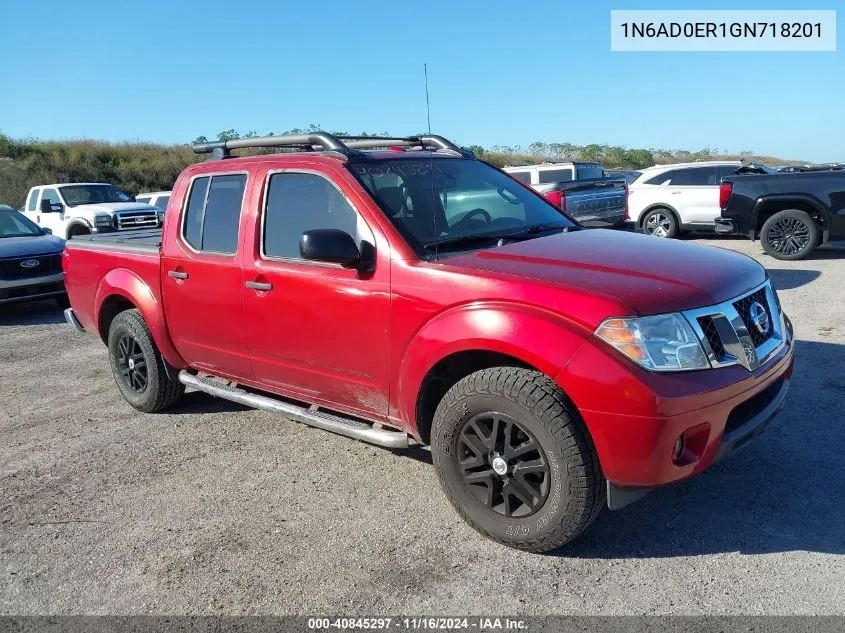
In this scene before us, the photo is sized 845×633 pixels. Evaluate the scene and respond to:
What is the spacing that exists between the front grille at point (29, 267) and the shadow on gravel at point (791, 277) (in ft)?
32.2

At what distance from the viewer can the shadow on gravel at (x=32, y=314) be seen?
995 cm

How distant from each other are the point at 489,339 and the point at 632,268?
0.76 m

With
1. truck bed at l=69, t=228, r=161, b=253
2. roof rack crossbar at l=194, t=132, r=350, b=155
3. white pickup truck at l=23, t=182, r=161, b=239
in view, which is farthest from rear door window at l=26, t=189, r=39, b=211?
roof rack crossbar at l=194, t=132, r=350, b=155

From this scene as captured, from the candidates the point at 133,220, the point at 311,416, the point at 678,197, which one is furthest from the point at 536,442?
the point at 133,220

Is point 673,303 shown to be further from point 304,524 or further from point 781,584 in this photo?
point 304,524

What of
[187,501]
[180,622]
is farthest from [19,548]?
[180,622]

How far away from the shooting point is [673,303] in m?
3.04

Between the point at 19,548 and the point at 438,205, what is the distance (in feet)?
9.21

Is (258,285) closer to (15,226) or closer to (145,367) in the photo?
(145,367)

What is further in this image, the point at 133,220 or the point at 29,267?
the point at 133,220

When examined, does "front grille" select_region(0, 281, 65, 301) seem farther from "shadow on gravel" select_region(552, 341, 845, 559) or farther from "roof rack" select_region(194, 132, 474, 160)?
"shadow on gravel" select_region(552, 341, 845, 559)

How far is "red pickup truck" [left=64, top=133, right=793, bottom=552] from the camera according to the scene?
299 centimetres

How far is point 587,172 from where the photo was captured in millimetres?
17062

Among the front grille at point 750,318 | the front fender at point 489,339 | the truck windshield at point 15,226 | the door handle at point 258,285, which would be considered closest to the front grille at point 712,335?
the front grille at point 750,318
